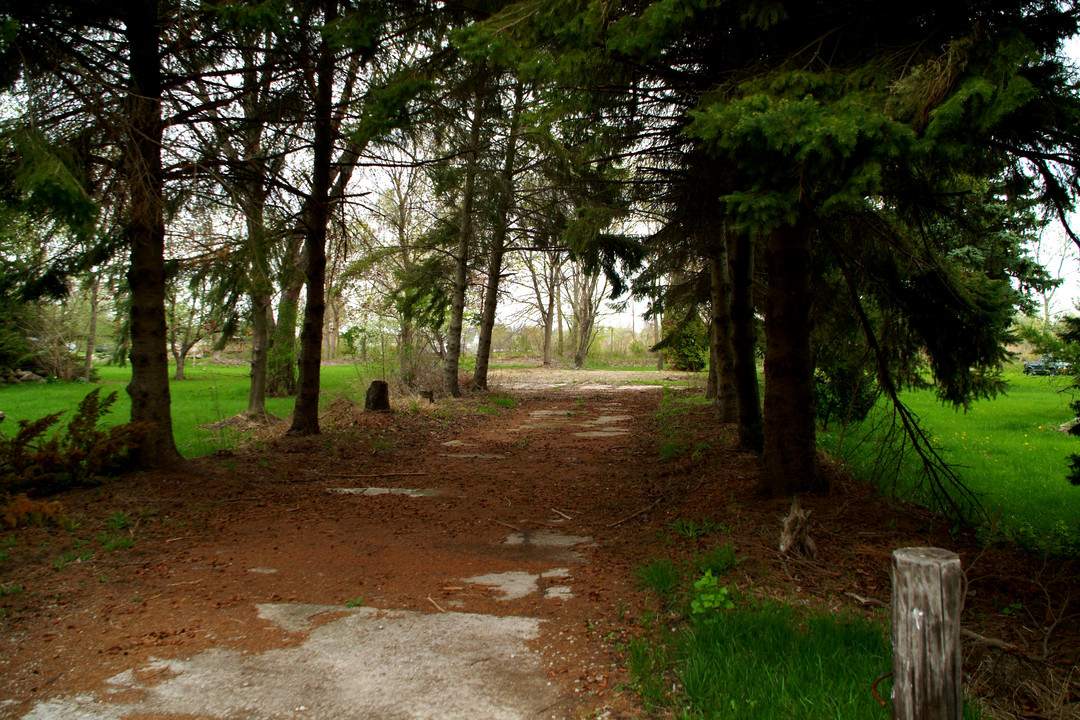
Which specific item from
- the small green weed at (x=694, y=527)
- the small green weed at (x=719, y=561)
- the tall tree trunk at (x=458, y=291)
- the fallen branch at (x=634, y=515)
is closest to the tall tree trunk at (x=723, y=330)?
the fallen branch at (x=634, y=515)

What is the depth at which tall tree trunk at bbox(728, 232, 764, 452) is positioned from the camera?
297 inches

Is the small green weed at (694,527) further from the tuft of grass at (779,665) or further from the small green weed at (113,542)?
the small green weed at (113,542)

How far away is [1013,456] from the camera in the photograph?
884 centimetres

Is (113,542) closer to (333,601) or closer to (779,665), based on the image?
(333,601)

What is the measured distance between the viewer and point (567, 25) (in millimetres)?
3891

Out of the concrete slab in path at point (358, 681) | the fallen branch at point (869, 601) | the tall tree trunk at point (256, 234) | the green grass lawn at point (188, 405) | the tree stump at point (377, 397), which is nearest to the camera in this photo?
the concrete slab in path at point (358, 681)

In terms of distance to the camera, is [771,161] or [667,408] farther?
[667,408]

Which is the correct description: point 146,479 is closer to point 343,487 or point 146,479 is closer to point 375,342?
point 343,487

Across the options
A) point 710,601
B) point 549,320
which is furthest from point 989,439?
point 549,320

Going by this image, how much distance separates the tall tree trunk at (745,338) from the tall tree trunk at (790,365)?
2.32 metres

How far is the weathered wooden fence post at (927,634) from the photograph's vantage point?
1.80m

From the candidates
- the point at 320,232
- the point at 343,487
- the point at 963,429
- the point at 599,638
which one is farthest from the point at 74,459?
the point at 963,429

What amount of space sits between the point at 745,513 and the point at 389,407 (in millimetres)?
8468

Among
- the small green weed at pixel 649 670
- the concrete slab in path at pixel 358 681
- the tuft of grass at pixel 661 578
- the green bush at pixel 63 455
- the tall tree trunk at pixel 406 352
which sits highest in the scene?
the tall tree trunk at pixel 406 352
